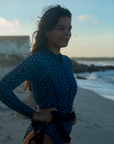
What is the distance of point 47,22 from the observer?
4.84 ft

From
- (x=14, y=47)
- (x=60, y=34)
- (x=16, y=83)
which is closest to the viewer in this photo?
(x=16, y=83)

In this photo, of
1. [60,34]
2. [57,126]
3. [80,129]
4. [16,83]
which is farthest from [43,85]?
[80,129]

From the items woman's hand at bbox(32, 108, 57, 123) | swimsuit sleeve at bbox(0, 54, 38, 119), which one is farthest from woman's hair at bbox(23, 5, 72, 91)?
woman's hand at bbox(32, 108, 57, 123)

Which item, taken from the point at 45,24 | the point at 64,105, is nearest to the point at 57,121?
the point at 64,105

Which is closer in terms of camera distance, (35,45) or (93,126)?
(35,45)

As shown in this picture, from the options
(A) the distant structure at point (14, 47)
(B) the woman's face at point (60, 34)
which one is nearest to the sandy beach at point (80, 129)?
(B) the woman's face at point (60, 34)

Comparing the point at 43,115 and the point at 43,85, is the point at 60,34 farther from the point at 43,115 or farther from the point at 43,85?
the point at 43,115

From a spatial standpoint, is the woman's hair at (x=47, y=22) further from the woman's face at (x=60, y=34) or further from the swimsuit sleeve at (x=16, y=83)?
the swimsuit sleeve at (x=16, y=83)

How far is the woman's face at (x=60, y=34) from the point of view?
146cm

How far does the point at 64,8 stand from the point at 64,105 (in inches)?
36.2

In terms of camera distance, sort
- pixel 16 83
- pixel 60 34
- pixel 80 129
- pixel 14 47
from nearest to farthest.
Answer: pixel 16 83 → pixel 60 34 → pixel 80 129 → pixel 14 47

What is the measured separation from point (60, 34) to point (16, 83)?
60 cm

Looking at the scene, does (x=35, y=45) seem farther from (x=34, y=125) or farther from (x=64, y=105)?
(x=34, y=125)

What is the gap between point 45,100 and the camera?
1326 mm
